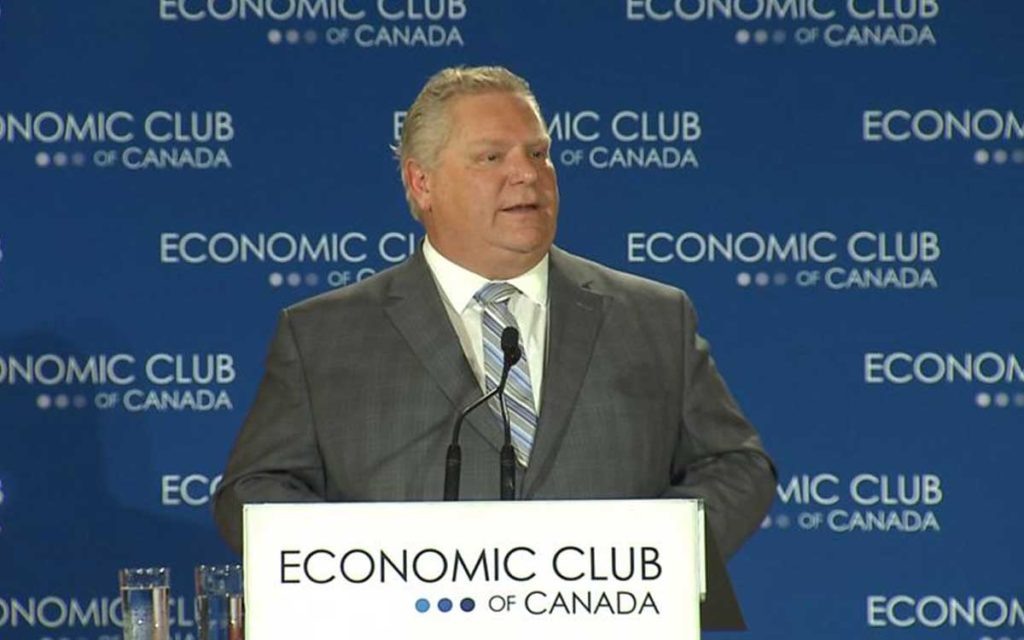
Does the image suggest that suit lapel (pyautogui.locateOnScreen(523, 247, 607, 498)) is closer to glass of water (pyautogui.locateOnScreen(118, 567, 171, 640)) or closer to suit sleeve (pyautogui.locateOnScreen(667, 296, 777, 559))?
suit sleeve (pyautogui.locateOnScreen(667, 296, 777, 559))

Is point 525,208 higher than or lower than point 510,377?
higher

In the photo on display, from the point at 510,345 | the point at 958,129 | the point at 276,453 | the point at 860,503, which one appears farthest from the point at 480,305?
the point at 958,129

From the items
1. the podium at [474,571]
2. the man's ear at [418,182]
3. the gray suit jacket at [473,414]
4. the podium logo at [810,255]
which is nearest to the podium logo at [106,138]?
the podium logo at [810,255]

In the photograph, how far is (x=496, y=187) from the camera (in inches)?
134

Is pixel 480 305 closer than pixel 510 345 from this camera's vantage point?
No

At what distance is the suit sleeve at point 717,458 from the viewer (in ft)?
10.4

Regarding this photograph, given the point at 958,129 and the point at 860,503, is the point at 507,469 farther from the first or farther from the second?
the point at 958,129

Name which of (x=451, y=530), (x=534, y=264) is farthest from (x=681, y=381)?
(x=451, y=530)

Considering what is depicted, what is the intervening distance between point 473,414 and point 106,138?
2.04 m

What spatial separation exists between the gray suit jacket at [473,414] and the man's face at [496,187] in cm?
10

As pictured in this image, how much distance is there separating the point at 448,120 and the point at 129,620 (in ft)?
3.93

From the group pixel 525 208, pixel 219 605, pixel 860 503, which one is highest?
pixel 525 208

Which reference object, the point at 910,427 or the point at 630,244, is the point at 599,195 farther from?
the point at 910,427

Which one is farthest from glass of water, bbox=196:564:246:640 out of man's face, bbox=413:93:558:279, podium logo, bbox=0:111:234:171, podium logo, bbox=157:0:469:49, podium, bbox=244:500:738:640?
podium logo, bbox=157:0:469:49
